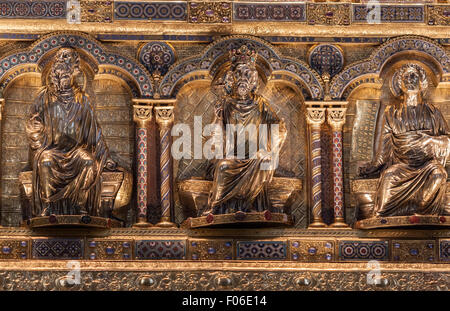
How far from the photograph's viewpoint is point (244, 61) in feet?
48.1

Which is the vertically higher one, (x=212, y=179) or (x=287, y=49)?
(x=287, y=49)

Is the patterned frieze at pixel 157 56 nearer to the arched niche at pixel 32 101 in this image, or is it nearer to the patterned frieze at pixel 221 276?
the arched niche at pixel 32 101

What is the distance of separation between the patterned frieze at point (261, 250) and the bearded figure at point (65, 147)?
1.76 m

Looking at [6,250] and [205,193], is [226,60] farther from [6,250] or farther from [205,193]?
[6,250]

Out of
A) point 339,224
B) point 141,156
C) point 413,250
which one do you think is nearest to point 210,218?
point 141,156

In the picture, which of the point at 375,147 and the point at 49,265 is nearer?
the point at 49,265

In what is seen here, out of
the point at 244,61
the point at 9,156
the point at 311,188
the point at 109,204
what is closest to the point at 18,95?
the point at 9,156

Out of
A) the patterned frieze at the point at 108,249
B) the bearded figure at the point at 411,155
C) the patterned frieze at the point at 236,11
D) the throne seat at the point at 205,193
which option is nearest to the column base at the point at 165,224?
the throne seat at the point at 205,193

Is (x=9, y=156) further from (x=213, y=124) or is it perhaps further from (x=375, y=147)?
(x=375, y=147)

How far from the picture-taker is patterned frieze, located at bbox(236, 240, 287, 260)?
14.4 metres

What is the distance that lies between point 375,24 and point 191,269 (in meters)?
3.84

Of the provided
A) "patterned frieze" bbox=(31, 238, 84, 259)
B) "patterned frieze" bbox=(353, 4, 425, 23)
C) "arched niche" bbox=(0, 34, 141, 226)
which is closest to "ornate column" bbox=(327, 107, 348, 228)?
"patterned frieze" bbox=(353, 4, 425, 23)

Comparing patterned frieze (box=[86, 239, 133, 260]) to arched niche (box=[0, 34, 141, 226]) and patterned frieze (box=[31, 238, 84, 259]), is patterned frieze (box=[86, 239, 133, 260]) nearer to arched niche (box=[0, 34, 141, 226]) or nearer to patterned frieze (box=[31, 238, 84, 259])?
patterned frieze (box=[31, 238, 84, 259])

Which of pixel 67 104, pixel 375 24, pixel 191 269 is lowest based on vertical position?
pixel 191 269
